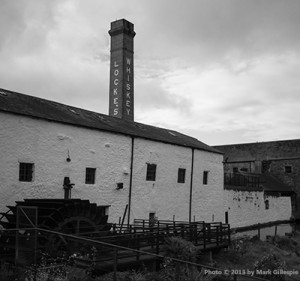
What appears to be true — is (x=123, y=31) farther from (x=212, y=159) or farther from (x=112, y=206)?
(x=112, y=206)

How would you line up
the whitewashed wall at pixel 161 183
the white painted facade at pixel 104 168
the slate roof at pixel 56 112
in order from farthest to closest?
the whitewashed wall at pixel 161 183, the slate roof at pixel 56 112, the white painted facade at pixel 104 168

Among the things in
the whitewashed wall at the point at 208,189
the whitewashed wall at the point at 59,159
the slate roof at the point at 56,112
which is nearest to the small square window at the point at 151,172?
the slate roof at the point at 56,112

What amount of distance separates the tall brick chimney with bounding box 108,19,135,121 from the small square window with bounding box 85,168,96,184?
13928 millimetres

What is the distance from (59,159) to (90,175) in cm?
190

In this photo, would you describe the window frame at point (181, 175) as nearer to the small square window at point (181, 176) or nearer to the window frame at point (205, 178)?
the small square window at point (181, 176)

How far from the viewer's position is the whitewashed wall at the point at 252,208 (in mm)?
25844

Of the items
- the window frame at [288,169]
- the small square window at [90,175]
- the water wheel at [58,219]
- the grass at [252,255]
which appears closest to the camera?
the water wheel at [58,219]

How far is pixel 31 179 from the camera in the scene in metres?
13.5

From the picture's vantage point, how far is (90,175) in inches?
624

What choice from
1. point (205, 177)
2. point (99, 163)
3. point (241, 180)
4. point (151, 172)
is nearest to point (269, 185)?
point (241, 180)

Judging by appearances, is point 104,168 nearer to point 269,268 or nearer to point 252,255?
point 252,255

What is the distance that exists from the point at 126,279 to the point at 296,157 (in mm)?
31074

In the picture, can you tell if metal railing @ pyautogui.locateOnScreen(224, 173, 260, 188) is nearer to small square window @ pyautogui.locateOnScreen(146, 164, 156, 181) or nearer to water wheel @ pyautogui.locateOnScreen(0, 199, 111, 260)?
small square window @ pyautogui.locateOnScreen(146, 164, 156, 181)

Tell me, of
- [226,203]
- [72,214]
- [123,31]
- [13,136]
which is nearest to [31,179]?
[13,136]
